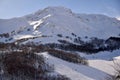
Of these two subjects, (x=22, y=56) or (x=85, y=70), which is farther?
(x=22, y=56)

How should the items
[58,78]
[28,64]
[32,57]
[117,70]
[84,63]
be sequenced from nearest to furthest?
[117,70] < [58,78] < [28,64] < [32,57] < [84,63]

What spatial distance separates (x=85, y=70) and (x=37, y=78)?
1168 inches

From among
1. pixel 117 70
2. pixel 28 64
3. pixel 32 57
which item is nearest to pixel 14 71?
pixel 28 64

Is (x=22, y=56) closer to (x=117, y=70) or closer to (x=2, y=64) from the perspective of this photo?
(x=2, y=64)

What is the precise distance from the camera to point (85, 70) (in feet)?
454

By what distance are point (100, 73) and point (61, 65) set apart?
18.8 metres

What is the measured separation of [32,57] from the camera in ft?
473

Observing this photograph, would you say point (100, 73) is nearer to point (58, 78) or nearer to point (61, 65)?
point (61, 65)

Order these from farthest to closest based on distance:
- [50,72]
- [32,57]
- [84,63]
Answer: [84,63] < [32,57] < [50,72]

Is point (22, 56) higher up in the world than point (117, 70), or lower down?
lower down

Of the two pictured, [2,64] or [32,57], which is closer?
[2,64]

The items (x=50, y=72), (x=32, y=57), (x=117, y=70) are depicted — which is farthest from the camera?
(x=32, y=57)

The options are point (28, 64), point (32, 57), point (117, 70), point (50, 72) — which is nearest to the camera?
point (117, 70)

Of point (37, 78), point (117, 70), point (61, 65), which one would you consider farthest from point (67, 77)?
point (117, 70)
